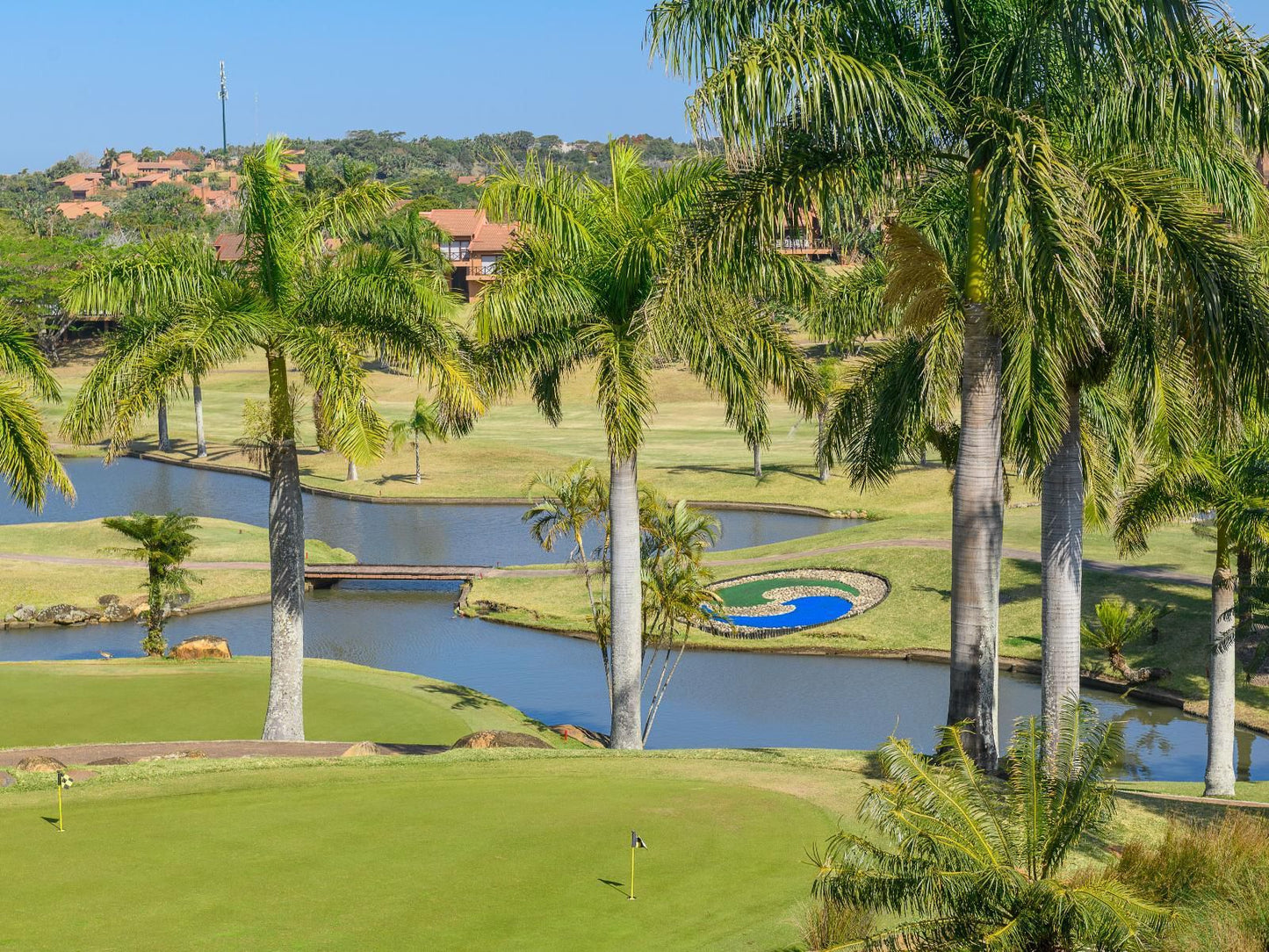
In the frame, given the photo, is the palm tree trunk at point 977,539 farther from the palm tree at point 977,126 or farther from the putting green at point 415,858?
the putting green at point 415,858

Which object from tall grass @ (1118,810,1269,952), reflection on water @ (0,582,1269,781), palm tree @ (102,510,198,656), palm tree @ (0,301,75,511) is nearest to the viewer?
tall grass @ (1118,810,1269,952)

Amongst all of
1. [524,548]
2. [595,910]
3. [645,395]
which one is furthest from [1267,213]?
[524,548]

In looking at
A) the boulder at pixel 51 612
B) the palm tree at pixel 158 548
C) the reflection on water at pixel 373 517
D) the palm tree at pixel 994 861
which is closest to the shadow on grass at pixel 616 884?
the palm tree at pixel 994 861

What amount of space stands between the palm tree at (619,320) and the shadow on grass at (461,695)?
18.5ft

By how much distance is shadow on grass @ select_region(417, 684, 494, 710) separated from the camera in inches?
1145

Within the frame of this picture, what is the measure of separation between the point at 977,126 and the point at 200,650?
75.1ft

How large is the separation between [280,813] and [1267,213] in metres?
13.9

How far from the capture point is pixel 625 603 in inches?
943

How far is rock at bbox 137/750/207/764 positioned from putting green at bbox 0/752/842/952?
886 millimetres

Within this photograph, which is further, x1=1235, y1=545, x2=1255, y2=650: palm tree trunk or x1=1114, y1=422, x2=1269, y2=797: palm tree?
x1=1235, y1=545, x2=1255, y2=650: palm tree trunk

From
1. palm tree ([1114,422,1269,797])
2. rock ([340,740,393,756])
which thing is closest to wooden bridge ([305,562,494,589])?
palm tree ([1114,422,1269,797])

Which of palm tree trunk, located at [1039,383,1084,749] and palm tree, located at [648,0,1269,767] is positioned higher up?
palm tree, located at [648,0,1269,767]

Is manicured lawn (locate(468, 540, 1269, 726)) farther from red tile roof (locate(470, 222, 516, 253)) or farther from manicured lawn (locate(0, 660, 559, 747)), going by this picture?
red tile roof (locate(470, 222, 516, 253))

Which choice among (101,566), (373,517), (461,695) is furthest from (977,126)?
(373,517)
